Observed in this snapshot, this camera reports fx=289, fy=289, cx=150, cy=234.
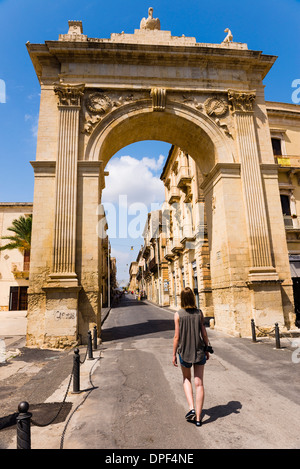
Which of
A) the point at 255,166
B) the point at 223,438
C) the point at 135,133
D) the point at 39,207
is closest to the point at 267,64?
the point at 255,166

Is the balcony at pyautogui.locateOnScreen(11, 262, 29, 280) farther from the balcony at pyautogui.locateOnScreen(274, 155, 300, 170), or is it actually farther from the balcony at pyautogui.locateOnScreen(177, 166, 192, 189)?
the balcony at pyautogui.locateOnScreen(274, 155, 300, 170)

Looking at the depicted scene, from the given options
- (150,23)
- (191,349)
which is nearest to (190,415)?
(191,349)

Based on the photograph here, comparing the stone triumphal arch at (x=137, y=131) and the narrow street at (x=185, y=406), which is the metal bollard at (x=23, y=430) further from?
the stone triumphal arch at (x=137, y=131)

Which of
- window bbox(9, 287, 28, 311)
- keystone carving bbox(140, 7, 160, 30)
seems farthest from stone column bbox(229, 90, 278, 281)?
window bbox(9, 287, 28, 311)

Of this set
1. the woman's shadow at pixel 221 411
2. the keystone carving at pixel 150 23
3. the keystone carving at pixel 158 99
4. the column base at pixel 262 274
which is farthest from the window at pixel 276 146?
the woman's shadow at pixel 221 411

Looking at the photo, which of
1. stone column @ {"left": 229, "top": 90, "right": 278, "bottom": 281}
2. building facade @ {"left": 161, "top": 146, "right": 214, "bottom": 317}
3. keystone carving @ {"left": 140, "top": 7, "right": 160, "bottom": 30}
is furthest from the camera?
building facade @ {"left": 161, "top": 146, "right": 214, "bottom": 317}

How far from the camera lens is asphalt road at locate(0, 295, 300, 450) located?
3568 mm

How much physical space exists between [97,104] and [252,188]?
7.51m

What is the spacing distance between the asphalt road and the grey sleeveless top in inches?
35.8

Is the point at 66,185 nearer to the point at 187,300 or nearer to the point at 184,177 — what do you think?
the point at 187,300

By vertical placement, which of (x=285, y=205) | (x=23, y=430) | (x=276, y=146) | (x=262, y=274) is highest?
(x=276, y=146)

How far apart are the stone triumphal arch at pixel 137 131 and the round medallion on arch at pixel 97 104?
0.14 ft

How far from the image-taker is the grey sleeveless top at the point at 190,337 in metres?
4.01

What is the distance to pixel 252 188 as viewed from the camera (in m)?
12.2
